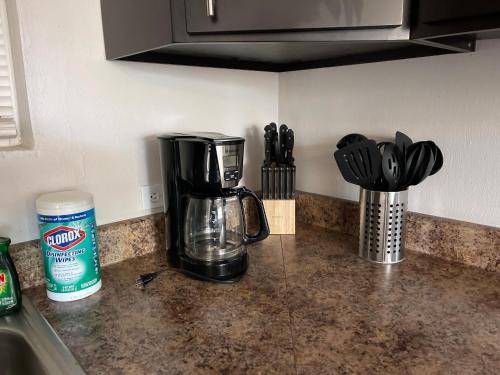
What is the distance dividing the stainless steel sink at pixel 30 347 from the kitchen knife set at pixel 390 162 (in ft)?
2.37

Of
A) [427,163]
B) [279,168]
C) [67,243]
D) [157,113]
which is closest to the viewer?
[67,243]

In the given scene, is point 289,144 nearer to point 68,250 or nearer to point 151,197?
point 151,197

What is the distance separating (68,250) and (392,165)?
764mm

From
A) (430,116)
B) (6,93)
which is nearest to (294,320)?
(430,116)

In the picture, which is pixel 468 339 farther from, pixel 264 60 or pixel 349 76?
pixel 264 60

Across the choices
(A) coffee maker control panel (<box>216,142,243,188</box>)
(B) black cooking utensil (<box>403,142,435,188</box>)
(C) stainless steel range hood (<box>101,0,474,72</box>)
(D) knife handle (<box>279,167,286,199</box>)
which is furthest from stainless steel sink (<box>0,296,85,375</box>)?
(B) black cooking utensil (<box>403,142,435,188</box>)

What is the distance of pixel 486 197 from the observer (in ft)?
2.94

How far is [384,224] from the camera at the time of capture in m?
0.93

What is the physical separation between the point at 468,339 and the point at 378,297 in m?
0.18

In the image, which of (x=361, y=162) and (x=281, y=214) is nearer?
(x=361, y=162)

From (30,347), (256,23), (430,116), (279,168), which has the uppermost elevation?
(256,23)

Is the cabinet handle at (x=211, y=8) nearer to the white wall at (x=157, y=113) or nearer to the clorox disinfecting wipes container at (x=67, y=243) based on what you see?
the white wall at (x=157, y=113)

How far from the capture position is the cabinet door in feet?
2.10

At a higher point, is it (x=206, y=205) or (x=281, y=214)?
(x=206, y=205)
